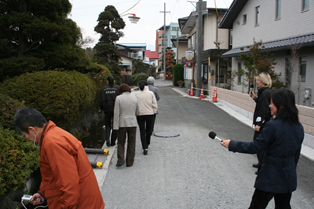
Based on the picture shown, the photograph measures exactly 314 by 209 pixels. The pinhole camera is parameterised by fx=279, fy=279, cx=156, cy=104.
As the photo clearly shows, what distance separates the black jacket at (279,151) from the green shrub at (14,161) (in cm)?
302

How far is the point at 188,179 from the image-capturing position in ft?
17.6

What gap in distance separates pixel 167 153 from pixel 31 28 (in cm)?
500

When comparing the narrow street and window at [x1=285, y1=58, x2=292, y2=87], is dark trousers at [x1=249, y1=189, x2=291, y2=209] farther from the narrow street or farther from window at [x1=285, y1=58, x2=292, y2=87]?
window at [x1=285, y1=58, x2=292, y2=87]

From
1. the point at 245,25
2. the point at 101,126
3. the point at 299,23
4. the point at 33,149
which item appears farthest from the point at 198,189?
the point at 245,25

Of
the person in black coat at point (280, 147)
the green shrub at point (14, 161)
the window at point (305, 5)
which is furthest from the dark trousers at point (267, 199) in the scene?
the window at point (305, 5)

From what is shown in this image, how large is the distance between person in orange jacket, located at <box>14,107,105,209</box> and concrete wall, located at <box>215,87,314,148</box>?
6895mm

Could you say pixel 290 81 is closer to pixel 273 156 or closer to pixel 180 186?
pixel 180 186

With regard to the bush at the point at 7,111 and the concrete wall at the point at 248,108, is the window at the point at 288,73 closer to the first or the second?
the concrete wall at the point at 248,108

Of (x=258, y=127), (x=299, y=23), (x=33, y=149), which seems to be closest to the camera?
(x=33, y=149)

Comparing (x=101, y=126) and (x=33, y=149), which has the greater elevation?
(x=33, y=149)

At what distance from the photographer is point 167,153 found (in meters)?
7.16

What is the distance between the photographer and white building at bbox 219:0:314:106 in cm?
1191

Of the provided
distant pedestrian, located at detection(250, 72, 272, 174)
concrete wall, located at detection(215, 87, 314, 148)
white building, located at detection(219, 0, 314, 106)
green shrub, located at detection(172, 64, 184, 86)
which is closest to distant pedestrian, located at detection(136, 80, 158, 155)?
distant pedestrian, located at detection(250, 72, 272, 174)

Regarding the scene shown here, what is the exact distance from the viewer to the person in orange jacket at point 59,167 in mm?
2232
